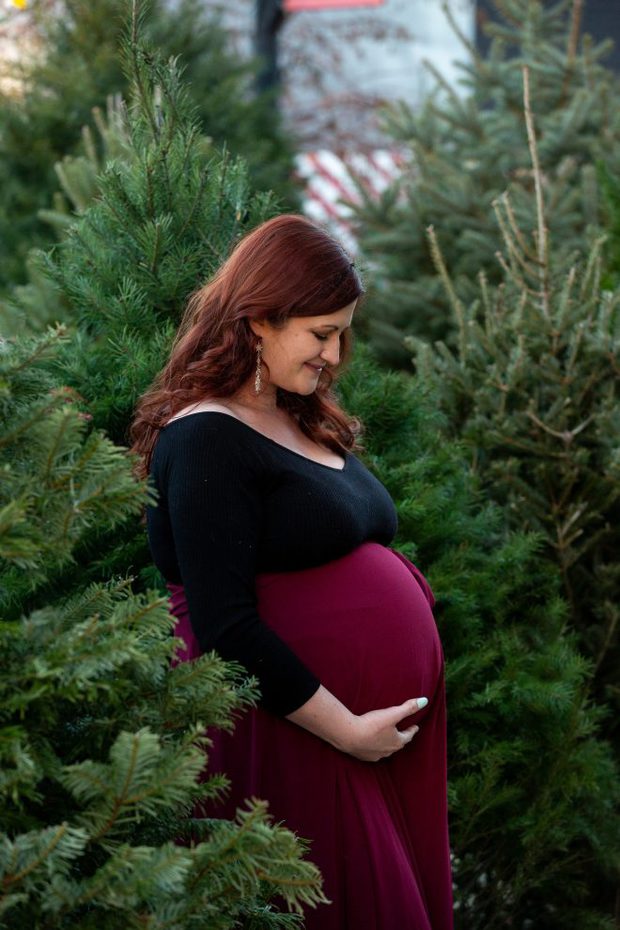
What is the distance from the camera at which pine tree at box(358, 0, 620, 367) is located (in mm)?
6352

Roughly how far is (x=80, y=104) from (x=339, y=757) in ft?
19.3

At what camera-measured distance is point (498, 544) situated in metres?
3.91

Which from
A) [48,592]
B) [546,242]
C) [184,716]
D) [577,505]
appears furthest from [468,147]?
[184,716]

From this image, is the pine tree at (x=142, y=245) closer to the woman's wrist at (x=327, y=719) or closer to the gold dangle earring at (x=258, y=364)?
the gold dangle earring at (x=258, y=364)

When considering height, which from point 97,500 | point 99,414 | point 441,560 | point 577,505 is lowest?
point 577,505

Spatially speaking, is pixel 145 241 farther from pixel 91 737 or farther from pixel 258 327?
pixel 91 737

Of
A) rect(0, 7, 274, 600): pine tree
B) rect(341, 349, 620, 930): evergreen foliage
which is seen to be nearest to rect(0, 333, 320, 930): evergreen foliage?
rect(0, 7, 274, 600): pine tree

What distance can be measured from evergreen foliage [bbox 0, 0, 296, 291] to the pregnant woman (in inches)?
184

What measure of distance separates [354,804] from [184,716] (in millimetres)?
651

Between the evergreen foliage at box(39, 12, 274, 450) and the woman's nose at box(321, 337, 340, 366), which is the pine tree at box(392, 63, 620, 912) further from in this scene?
the woman's nose at box(321, 337, 340, 366)

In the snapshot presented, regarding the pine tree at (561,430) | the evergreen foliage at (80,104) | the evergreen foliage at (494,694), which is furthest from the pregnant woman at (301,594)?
the evergreen foliage at (80,104)

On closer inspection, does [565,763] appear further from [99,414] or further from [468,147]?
[468,147]

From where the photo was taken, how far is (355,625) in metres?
2.41

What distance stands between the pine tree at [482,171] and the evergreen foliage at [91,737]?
4.22m
